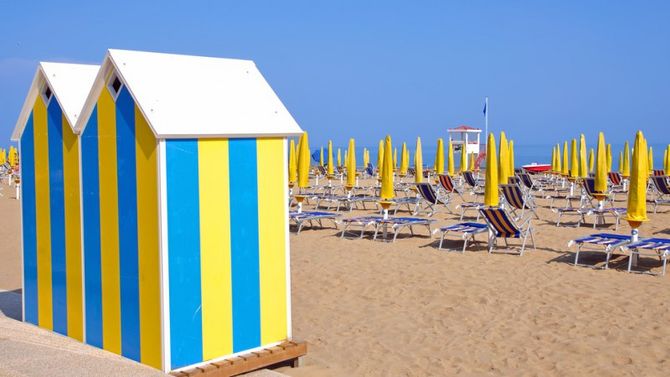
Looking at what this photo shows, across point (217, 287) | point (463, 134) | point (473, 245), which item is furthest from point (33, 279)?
point (463, 134)

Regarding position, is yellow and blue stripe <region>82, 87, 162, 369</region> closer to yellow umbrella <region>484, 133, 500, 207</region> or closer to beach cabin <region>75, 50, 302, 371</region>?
beach cabin <region>75, 50, 302, 371</region>

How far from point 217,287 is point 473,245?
626 cm

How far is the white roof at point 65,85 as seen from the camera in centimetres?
442

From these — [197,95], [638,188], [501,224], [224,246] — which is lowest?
[501,224]

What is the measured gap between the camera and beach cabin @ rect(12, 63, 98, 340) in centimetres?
439

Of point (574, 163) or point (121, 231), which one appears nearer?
point (121, 231)

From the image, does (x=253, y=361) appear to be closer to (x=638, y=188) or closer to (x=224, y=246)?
(x=224, y=246)

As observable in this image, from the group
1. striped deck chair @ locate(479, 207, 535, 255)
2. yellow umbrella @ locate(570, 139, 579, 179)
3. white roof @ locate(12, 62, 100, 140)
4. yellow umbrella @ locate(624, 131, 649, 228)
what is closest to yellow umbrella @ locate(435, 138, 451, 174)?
yellow umbrella @ locate(570, 139, 579, 179)

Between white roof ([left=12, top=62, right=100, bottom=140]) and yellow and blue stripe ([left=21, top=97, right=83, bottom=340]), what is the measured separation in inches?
2.7

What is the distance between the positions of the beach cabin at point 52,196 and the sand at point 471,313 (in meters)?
0.59

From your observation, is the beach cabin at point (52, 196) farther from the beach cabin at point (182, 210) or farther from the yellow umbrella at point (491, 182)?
the yellow umbrella at point (491, 182)

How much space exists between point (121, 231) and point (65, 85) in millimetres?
1187

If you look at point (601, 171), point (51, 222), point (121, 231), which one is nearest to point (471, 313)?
point (121, 231)

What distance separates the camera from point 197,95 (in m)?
3.98
